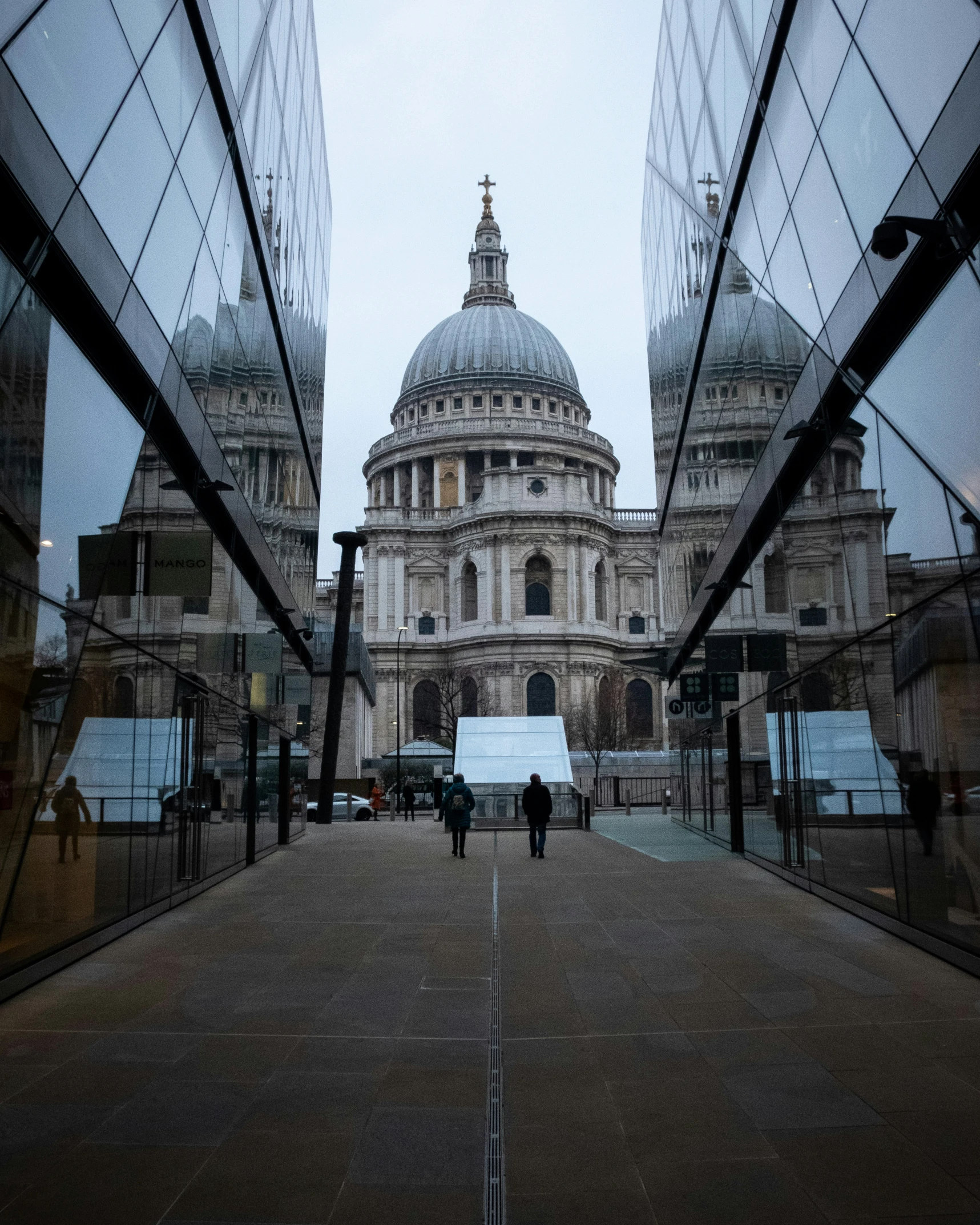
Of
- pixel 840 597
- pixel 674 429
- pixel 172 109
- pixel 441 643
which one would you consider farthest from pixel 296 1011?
pixel 441 643

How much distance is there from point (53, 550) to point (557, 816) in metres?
23.9

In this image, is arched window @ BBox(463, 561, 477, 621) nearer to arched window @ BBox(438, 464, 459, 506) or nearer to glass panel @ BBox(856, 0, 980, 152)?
arched window @ BBox(438, 464, 459, 506)

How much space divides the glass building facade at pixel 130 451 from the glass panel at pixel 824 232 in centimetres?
658

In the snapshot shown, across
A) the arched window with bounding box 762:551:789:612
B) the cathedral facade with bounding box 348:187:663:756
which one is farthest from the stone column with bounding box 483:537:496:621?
the arched window with bounding box 762:551:789:612

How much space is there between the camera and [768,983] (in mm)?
8266

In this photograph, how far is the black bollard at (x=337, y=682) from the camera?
36188mm

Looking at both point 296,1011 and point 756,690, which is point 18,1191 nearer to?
point 296,1011

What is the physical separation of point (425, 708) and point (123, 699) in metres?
80.5

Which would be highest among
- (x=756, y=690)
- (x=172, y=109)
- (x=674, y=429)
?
(x=674, y=429)

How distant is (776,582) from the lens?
16.5 m

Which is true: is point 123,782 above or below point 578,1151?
above

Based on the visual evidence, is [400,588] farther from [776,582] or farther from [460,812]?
[776,582]

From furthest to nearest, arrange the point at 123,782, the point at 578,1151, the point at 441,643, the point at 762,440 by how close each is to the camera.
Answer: the point at 441,643 < the point at 762,440 < the point at 123,782 < the point at 578,1151

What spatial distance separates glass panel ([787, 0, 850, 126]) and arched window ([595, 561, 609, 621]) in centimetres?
7972
